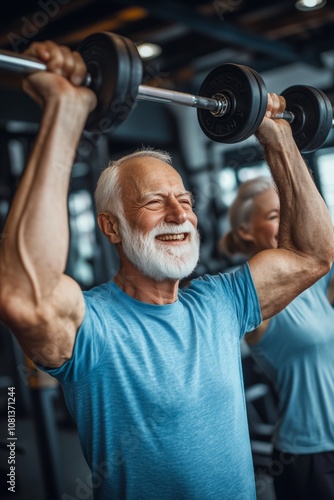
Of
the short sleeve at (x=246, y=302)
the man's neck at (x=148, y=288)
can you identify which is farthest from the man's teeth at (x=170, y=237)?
the short sleeve at (x=246, y=302)

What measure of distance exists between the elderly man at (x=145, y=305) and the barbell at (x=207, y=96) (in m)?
0.04

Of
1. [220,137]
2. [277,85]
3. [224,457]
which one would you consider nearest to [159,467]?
[224,457]

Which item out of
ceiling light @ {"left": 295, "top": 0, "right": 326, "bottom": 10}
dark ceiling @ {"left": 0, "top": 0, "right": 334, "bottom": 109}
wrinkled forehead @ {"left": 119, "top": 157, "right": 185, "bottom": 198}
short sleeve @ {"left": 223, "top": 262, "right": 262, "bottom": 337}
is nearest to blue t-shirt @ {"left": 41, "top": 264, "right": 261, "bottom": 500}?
short sleeve @ {"left": 223, "top": 262, "right": 262, "bottom": 337}

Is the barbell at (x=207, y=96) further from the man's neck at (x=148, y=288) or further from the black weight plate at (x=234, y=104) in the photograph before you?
the man's neck at (x=148, y=288)

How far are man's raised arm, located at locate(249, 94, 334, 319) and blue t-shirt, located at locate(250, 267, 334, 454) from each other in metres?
0.30

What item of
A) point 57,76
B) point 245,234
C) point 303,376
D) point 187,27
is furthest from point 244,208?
point 187,27

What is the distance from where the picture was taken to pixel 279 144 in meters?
1.73

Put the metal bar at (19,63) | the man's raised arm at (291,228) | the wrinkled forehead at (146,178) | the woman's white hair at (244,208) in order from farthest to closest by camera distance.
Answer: the woman's white hair at (244,208)
the man's raised arm at (291,228)
the wrinkled forehead at (146,178)
the metal bar at (19,63)

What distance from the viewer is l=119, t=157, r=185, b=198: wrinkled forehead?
1.60m

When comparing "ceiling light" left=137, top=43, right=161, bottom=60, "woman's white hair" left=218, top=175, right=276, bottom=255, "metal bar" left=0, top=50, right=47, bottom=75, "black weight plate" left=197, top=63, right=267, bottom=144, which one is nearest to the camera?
"metal bar" left=0, top=50, right=47, bottom=75

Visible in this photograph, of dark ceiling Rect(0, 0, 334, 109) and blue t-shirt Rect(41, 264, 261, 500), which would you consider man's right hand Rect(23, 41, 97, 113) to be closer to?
blue t-shirt Rect(41, 264, 261, 500)

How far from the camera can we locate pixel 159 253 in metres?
1.53

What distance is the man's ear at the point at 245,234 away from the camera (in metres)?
2.38

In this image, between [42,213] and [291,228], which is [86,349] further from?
[291,228]
